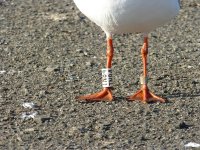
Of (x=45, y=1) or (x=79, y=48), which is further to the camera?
(x=45, y=1)

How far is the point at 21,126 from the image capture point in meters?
5.87

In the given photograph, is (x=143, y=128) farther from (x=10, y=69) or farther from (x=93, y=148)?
(x=10, y=69)

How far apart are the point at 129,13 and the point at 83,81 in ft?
4.43

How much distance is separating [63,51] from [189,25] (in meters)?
1.99

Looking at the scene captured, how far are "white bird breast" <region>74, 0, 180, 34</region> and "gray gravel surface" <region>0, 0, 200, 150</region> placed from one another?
30.5 inches

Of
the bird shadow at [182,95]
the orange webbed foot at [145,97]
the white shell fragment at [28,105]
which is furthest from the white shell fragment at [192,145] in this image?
the white shell fragment at [28,105]

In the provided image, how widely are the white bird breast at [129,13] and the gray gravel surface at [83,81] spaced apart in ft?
2.55

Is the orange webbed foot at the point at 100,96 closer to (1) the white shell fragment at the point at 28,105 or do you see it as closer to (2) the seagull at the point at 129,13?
(2) the seagull at the point at 129,13

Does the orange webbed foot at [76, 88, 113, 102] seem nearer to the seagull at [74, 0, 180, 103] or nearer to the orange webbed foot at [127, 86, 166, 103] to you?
the seagull at [74, 0, 180, 103]

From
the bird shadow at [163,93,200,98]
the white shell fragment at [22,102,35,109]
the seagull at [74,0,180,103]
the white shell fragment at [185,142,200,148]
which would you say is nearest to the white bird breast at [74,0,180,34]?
the seagull at [74,0,180,103]

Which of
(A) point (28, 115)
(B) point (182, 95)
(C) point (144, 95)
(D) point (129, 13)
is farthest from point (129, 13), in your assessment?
(A) point (28, 115)

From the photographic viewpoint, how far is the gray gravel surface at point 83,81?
5664mm

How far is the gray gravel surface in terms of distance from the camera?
566 cm

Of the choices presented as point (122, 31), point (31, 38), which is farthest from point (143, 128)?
point (31, 38)
